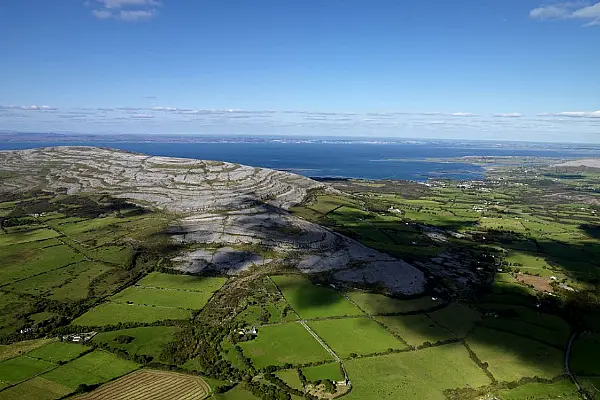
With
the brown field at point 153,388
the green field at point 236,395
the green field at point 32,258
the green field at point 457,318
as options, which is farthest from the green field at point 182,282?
the green field at point 457,318

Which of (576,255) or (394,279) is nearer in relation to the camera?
(394,279)

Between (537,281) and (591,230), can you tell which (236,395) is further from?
(591,230)

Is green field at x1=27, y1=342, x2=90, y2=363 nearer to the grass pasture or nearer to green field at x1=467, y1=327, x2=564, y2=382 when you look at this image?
the grass pasture

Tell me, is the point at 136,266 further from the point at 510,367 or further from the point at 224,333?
the point at 510,367

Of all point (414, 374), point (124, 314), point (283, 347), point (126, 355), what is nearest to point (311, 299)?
point (283, 347)

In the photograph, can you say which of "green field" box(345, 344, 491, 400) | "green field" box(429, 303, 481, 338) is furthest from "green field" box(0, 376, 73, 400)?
"green field" box(429, 303, 481, 338)

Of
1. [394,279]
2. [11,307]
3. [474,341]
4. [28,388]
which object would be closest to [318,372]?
[474,341]
